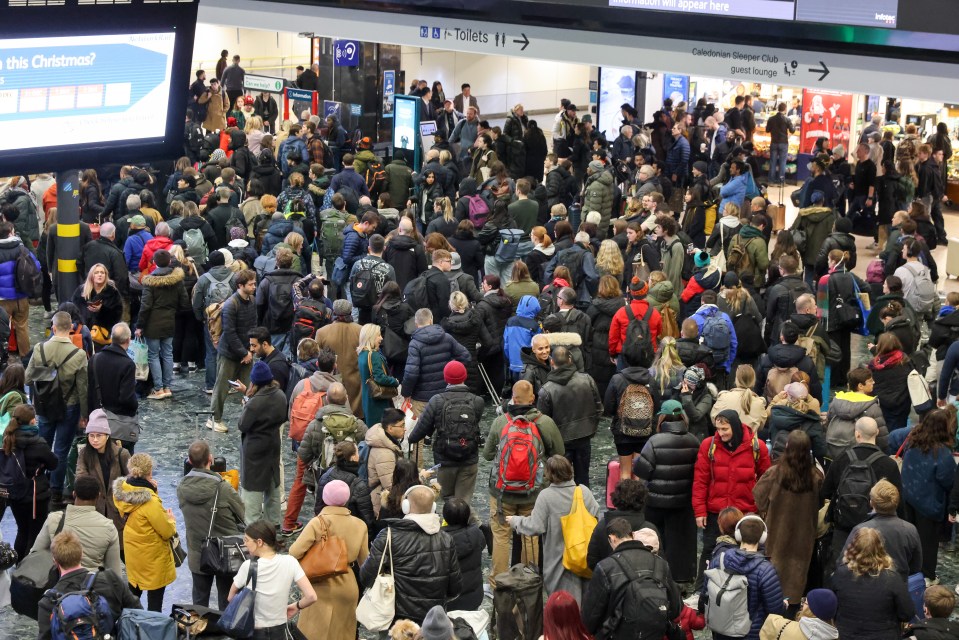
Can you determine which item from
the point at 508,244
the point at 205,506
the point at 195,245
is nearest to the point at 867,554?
the point at 205,506

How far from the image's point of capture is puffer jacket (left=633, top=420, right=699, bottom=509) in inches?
343

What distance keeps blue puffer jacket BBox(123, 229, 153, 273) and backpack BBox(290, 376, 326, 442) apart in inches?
173

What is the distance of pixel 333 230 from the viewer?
48.0ft

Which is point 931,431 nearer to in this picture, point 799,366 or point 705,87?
point 799,366

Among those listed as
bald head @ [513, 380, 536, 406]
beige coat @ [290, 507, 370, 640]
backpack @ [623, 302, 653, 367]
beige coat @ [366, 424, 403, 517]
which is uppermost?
backpack @ [623, 302, 653, 367]

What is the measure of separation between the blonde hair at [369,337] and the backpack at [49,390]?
2.29m

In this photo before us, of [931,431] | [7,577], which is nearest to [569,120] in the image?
[931,431]

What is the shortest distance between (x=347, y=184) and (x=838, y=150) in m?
7.83

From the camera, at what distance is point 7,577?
8.46 m

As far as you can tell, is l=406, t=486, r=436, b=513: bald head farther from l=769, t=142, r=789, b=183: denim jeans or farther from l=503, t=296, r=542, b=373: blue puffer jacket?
l=769, t=142, r=789, b=183: denim jeans

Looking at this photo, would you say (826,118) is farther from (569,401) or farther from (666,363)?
(569,401)

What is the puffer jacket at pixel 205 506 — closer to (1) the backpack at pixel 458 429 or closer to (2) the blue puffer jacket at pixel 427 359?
(1) the backpack at pixel 458 429

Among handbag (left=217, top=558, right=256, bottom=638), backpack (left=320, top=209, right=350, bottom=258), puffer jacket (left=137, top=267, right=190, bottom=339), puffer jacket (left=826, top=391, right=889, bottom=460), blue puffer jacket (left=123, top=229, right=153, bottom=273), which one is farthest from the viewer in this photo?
backpack (left=320, top=209, right=350, bottom=258)

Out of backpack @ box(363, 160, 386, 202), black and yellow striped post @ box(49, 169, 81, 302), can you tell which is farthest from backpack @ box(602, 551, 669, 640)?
backpack @ box(363, 160, 386, 202)
